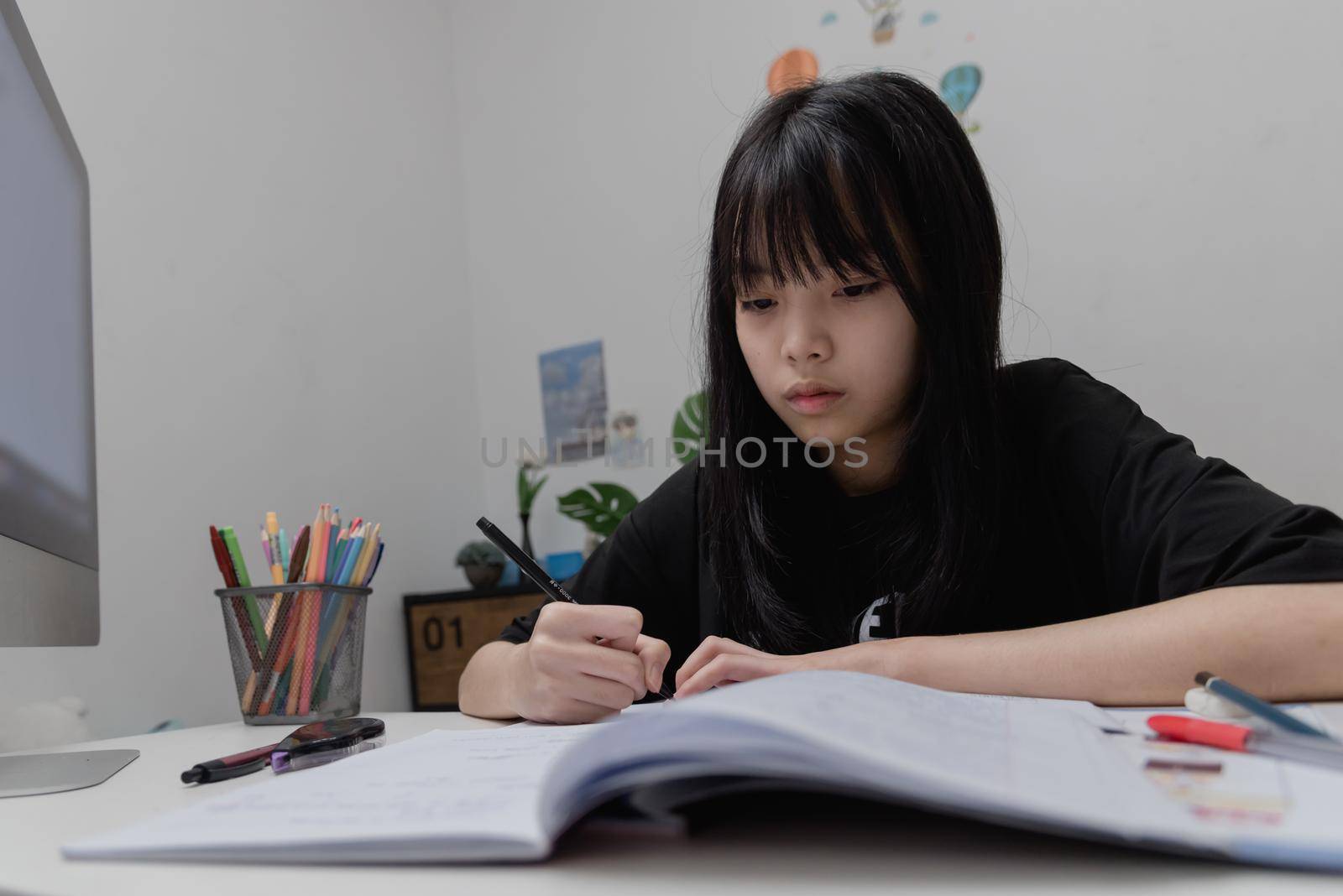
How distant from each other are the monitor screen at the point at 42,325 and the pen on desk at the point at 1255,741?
2.29 feet

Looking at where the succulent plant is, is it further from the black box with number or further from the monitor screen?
the monitor screen

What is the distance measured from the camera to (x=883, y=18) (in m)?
1.87

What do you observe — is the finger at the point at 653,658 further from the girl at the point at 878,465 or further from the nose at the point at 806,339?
the nose at the point at 806,339

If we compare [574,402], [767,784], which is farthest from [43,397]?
[574,402]

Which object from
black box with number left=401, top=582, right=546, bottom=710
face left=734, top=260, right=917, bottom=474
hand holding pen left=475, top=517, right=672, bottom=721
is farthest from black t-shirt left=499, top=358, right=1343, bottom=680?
black box with number left=401, top=582, right=546, bottom=710

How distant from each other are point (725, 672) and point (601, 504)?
1.40 metres

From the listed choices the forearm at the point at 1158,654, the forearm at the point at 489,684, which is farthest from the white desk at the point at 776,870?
the forearm at the point at 489,684

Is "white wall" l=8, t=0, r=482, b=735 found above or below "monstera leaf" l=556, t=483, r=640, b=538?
above

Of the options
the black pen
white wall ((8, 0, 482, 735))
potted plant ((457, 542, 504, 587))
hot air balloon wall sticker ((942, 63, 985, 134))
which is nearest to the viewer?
the black pen

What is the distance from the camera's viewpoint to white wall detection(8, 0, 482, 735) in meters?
1.44

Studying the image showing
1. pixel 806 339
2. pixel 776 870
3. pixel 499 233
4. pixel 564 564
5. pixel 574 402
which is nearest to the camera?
pixel 776 870

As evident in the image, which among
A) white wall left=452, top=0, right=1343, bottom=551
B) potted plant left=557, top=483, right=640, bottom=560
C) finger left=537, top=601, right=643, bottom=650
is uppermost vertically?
white wall left=452, top=0, right=1343, bottom=551

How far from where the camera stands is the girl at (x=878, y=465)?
0.75 meters

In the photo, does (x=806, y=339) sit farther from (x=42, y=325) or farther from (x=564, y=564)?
(x=564, y=564)
